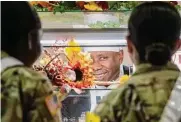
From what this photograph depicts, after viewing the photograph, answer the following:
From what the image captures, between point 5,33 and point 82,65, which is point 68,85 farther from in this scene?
point 5,33

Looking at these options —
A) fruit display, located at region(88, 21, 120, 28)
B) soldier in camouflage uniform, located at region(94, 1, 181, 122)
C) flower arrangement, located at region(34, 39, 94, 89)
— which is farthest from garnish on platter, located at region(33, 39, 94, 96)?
soldier in camouflage uniform, located at region(94, 1, 181, 122)

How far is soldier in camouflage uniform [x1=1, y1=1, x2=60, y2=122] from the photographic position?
3.83ft

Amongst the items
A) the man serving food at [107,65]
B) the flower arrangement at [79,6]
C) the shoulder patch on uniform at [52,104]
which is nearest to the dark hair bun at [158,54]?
the shoulder patch on uniform at [52,104]

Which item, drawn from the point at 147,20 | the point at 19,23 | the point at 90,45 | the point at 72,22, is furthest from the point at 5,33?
the point at 90,45

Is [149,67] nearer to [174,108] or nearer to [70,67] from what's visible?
[174,108]

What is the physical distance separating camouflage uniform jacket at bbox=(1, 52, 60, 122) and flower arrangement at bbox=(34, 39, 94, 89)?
737mm

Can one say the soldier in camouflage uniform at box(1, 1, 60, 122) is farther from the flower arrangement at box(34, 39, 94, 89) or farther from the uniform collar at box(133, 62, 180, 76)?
the flower arrangement at box(34, 39, 94, 89)

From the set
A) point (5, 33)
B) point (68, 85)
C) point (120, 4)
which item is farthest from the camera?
point (68, 85)

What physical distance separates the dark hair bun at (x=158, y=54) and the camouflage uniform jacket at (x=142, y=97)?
0.06 ft

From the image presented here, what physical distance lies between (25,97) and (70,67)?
0.82 m

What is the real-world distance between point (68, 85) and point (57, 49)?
0.54 ft

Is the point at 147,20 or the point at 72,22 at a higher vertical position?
the point at 147,20

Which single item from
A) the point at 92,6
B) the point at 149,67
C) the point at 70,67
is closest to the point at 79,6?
the point at 92,6

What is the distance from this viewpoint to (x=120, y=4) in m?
1.81
